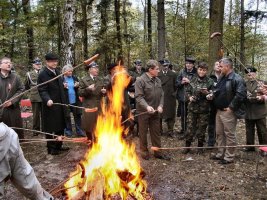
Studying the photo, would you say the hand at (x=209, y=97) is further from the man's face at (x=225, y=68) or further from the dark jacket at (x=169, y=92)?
the dark jacket at (x=169, y=92)

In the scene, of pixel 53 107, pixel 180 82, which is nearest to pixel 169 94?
pixel 180 82

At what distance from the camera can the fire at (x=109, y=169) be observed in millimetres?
5453

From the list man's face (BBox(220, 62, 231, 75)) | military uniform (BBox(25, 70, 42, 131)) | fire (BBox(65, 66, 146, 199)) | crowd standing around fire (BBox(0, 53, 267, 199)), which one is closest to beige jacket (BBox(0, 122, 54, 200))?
fire (BBox(65, 66, 146, 199))

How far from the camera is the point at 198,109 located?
8164 millimetres

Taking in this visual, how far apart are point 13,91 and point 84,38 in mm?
15764

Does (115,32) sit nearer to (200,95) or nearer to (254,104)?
(200,95)

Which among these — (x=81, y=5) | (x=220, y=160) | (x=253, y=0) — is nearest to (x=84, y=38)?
(x=81, y=5)

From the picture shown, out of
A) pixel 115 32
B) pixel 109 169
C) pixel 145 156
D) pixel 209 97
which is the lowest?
pixel 145 156

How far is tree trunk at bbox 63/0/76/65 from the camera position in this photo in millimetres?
10820

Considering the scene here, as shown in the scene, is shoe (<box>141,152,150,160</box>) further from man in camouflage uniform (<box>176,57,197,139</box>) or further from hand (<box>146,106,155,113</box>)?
man in camouflage uniform (<box>176,57,197,139</box>)

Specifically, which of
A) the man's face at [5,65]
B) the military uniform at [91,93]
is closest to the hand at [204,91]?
the military uniform at [91,93]

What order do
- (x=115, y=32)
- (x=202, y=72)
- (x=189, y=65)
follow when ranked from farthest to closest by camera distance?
(x=115, y=32), (x=189, y=65), (x=202, y=72)

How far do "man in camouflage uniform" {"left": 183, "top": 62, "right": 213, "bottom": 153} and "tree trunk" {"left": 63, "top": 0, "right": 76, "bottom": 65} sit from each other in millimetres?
4690

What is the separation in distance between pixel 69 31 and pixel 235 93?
20.0 ft
